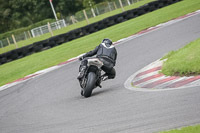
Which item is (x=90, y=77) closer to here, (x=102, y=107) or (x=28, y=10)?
(x=102, y=107)

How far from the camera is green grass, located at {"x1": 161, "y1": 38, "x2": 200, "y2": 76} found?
8.59m

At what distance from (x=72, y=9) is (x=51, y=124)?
6670 centimetres

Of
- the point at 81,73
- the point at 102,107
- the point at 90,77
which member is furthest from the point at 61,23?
the point at 102,107

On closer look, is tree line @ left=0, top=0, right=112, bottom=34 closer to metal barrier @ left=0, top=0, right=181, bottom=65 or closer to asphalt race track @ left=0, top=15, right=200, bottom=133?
metal barrier @ left=0, top=0, right=181, bottom=65

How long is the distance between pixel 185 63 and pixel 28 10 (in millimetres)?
67058

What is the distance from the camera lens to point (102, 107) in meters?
7.98

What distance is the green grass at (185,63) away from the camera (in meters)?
8.59

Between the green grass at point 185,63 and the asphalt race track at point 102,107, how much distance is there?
1033 mm

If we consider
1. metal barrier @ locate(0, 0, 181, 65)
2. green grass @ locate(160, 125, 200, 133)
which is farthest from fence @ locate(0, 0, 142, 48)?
green grass @ locate(160, 125, 200, 133)

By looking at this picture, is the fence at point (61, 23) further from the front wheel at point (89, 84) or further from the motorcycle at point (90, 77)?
the front wheel at point (89, 84)

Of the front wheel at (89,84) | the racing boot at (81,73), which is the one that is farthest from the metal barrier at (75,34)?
the front wheel at (89,84)

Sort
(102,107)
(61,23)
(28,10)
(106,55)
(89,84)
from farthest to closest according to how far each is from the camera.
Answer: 1. (28,10)
2. (61,23)
3. (106,55)
4. (89,84)
5. (102,107)

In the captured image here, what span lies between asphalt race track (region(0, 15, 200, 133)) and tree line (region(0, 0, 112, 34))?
5865 centimetres

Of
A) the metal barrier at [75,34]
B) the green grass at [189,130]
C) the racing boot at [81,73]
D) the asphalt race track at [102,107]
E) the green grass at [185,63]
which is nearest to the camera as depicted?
the green grass at [189,130]
